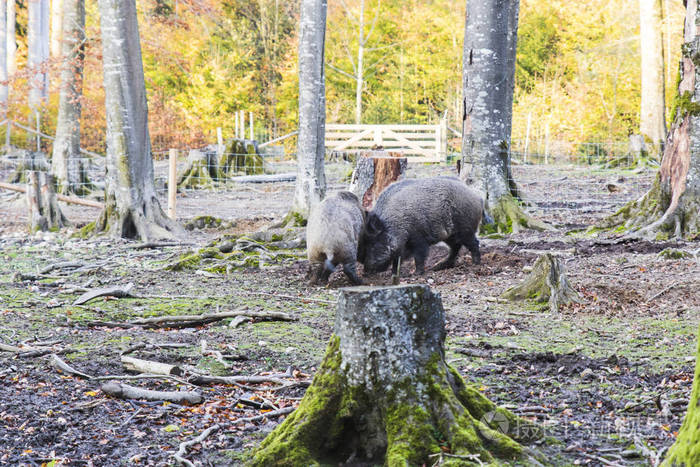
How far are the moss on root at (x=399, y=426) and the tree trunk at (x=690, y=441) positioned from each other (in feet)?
2.18

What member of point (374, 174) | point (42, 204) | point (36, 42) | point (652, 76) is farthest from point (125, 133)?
point (36, 42)

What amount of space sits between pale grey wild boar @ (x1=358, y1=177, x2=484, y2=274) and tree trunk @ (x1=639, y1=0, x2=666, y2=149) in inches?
623

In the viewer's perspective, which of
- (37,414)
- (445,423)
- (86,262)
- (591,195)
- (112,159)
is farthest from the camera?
(591,195)

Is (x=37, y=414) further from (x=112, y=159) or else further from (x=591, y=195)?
(x=591, y=195)

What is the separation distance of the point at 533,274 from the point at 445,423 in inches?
166

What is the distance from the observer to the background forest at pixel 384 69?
1231 inches

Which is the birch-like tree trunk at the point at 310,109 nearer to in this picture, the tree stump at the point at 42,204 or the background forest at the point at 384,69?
the tree stump at the point at 42,204

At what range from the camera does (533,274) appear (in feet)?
23.0

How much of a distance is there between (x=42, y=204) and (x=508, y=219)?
26.9ft

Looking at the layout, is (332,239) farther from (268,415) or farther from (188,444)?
(188,444)

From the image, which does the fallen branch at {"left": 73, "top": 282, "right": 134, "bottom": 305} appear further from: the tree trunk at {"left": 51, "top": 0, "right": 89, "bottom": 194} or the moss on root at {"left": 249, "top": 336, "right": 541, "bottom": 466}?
the tree trunk at {"left": 51, "top": 0, "right": 89, "bottom": 194}

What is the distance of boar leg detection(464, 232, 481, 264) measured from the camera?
903 centimetres

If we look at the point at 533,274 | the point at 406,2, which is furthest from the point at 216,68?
the point at 533,274

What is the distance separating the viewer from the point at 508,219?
11227 mm
